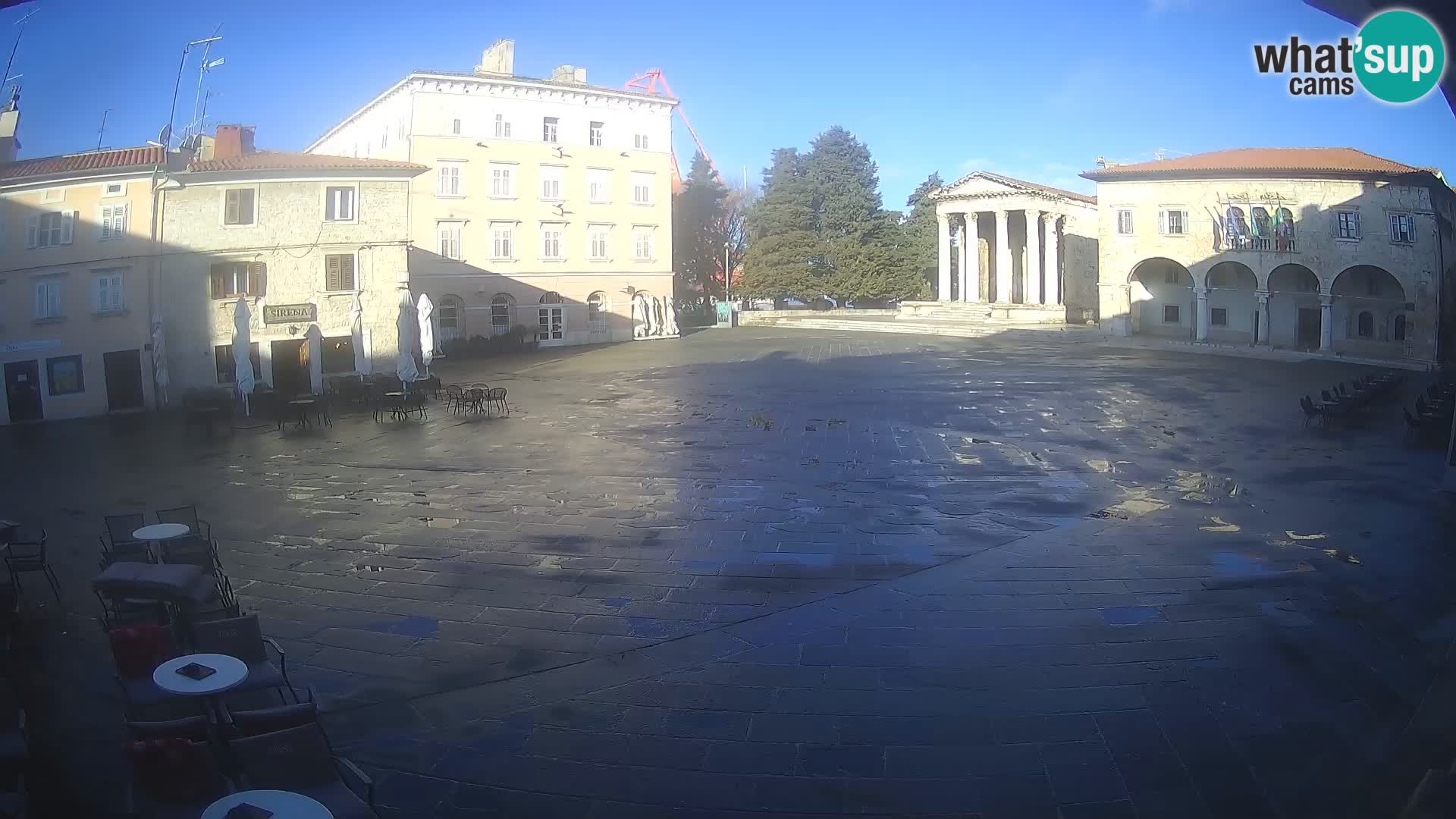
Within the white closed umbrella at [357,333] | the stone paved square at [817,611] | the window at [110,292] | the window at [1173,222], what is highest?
the window at [1173,222]

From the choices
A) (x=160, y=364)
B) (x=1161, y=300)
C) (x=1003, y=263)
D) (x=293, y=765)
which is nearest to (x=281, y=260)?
(x=160, y=364)

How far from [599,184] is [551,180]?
2.44 m

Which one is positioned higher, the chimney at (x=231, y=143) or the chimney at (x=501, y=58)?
the chimney at (x=501, y=58)

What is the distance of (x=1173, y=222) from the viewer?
4019cm

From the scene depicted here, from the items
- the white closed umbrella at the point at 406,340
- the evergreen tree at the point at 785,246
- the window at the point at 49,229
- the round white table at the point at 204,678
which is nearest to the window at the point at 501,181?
the white closed umbrella at the point at 406,340

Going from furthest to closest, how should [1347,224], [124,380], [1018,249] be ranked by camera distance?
1. [1018,249]
2. [1347,224]
3. [124,380]

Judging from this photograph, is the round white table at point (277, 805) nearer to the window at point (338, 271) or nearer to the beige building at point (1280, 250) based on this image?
the window at point (338, 271)

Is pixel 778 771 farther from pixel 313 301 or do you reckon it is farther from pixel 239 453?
pixel 313 301

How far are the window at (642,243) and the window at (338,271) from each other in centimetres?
2281

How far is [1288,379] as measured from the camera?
2684 cm

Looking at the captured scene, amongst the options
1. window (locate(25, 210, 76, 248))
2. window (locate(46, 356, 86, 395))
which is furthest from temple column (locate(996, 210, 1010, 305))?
window (locate(25, 210, 76, 248))

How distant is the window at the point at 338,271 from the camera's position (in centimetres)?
2316

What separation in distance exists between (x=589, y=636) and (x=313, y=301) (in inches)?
735

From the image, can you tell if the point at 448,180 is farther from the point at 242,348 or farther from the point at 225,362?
the point at 242,348
